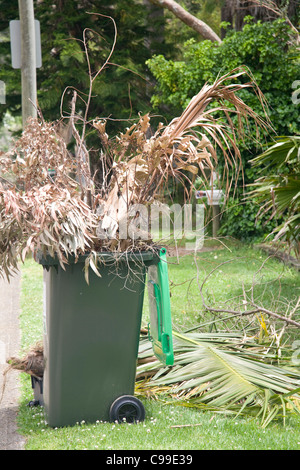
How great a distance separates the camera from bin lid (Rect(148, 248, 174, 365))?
3771mm

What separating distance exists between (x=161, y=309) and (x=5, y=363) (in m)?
2.10

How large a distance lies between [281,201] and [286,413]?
2.54 m

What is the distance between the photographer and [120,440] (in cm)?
351

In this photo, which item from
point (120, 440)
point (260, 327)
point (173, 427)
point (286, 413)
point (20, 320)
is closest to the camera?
point (120, 440)

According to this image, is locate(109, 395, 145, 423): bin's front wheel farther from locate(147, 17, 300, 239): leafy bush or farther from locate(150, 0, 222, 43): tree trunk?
locate(150, 0, 222, 43): tree trunk

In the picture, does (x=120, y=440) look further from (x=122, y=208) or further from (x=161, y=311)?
(x=122, y=208)

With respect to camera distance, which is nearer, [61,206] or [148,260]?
[61,206]

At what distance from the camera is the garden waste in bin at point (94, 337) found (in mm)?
3686

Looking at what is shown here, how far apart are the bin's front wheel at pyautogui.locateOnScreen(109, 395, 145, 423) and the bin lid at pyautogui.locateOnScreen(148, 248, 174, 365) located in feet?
1.02

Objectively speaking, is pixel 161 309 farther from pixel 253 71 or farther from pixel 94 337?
pixel 253 71

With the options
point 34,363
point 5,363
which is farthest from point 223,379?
point 5,363

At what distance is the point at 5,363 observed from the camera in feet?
17.5

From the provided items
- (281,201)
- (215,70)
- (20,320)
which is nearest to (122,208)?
(281,201)

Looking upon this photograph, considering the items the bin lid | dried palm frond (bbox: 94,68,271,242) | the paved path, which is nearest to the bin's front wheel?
the bin lid
